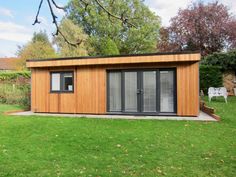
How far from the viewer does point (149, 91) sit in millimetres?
11242

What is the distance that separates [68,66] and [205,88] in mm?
10447

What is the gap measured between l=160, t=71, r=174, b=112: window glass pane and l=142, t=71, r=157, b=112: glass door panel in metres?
0.28

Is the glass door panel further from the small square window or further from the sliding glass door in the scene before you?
the small square window

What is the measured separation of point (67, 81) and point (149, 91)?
144 inches

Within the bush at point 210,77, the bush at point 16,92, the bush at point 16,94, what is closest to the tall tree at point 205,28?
the bush at point 210,77

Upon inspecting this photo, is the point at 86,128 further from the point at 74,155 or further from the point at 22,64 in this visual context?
the point at 22,64

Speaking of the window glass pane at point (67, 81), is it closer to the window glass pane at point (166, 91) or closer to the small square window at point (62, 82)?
the small square window at point (62, 82)

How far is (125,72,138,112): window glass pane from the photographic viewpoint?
1142cm

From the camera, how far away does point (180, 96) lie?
10.8 meters

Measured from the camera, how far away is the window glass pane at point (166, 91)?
11039 millimetres

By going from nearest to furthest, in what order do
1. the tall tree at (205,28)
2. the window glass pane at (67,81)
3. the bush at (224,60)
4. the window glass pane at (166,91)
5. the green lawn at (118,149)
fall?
the green lawn at (118,149)
the window glass pane at (166,91)
the window glass pane at (67,81)
the bush at (224,60)
the tall tree at (205,28)

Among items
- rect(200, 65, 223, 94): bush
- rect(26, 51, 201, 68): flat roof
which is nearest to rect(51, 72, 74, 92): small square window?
rect(26, 51, 201, 68): flat roof

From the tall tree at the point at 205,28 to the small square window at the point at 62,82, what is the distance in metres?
15.9

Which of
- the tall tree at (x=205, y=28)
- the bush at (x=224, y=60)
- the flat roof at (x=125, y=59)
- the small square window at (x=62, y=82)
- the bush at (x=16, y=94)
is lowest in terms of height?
the bush at (x=16, y=94)
